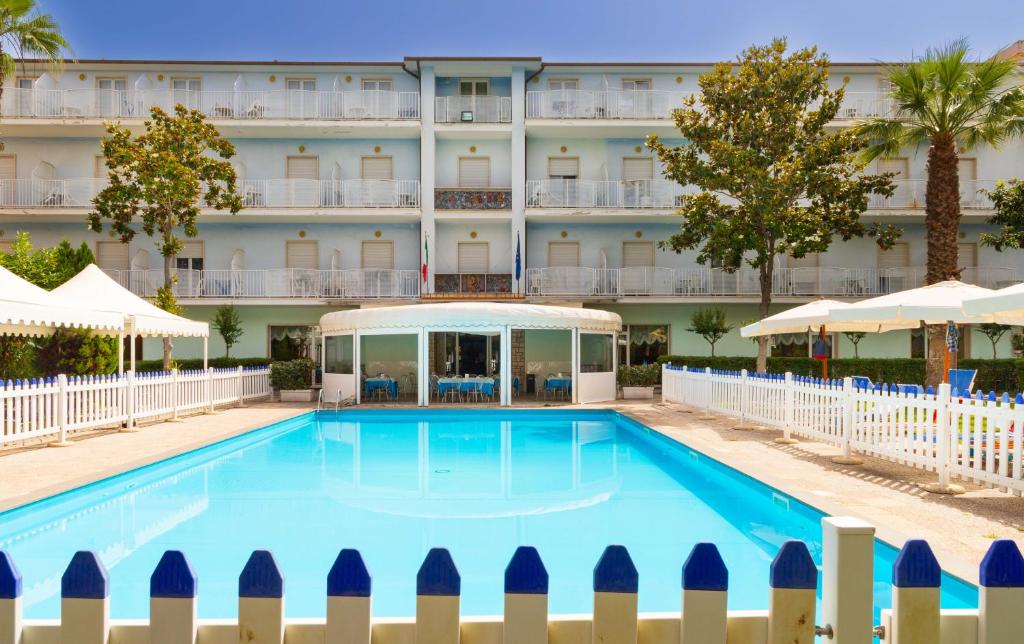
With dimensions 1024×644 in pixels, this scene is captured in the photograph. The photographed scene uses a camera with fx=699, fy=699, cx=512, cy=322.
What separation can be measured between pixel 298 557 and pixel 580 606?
2.71 meters

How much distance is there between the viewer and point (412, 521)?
7.71 m

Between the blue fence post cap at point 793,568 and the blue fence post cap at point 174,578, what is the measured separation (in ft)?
5.68

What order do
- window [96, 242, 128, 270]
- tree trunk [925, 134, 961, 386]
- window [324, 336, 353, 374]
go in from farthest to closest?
1. window [96, 242, 128, 270]
2. window [324, 336, 353, 374]
3. tree trunk [925, 134, 961, 386]

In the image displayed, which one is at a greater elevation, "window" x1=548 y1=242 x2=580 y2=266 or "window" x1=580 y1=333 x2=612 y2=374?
"window" x1=548 y1=242 x2=580 y2=266

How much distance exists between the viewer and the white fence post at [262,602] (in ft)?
6.76

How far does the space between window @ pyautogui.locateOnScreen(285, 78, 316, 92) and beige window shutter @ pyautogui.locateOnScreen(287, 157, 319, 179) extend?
100 inches

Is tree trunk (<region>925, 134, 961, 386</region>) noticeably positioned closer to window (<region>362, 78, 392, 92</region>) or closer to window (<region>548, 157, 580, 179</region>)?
window (<region>548, 157, 580, 179</region>)

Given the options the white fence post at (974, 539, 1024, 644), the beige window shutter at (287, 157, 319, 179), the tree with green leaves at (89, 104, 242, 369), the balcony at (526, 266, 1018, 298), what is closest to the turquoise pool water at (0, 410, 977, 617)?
the white fence post at (974, 539, 1024, 644)

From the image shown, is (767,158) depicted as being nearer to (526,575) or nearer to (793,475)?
(793,475)

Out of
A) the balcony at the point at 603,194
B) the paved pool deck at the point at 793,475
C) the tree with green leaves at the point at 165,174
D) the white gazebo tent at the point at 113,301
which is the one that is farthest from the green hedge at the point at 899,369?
the tree with green leaves at the point at 165,174

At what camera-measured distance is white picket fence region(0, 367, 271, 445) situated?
418 inches

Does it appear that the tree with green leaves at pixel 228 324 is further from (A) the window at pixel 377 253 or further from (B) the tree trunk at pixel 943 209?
(B) the tree trunk at pixel 943 209

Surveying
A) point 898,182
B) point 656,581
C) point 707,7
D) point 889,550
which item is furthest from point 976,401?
point 898,182

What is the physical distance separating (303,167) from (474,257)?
281 inches
